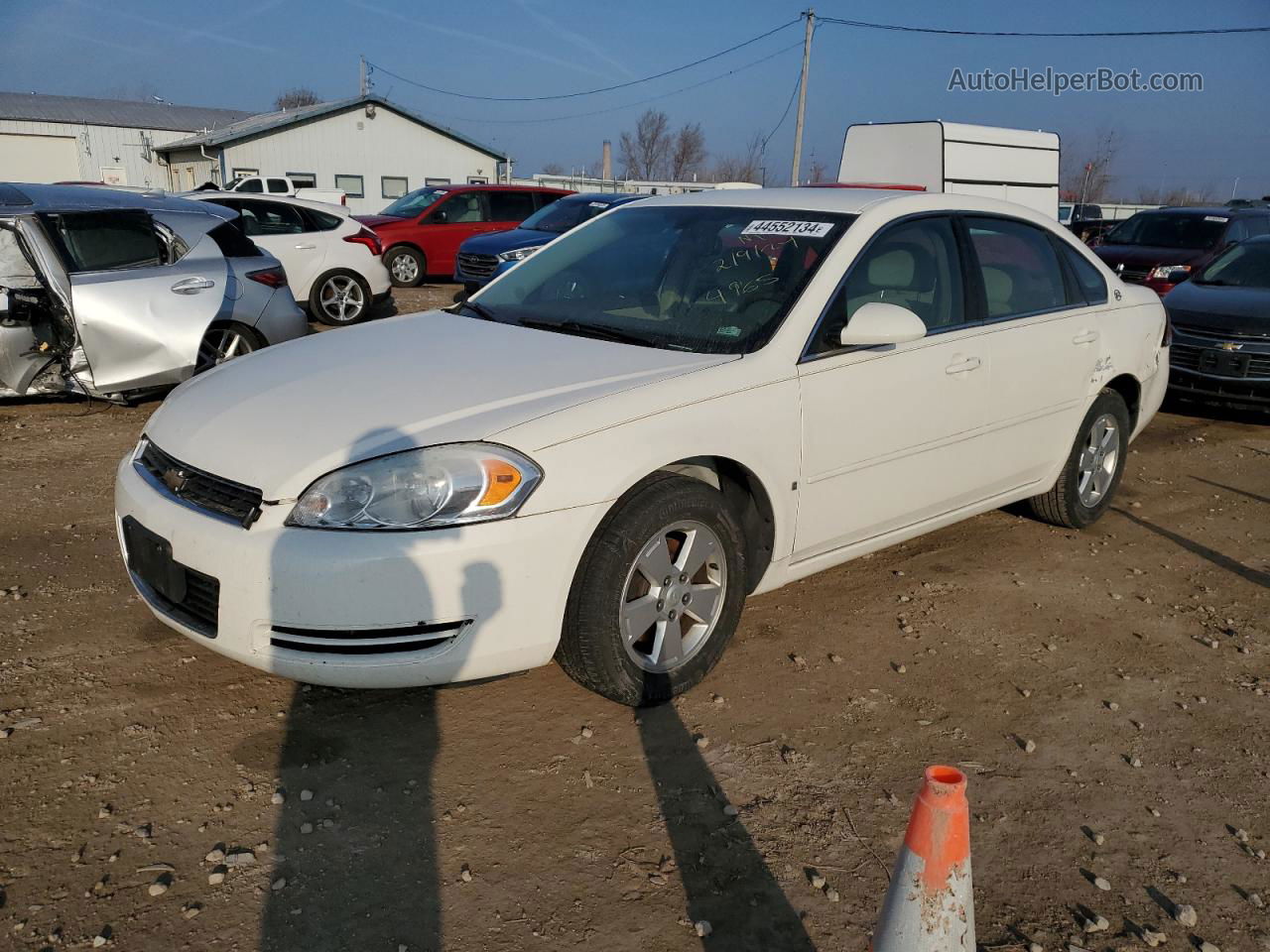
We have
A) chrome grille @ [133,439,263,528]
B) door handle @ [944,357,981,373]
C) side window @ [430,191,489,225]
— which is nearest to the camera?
chrome grille @ [133,439,263,528]

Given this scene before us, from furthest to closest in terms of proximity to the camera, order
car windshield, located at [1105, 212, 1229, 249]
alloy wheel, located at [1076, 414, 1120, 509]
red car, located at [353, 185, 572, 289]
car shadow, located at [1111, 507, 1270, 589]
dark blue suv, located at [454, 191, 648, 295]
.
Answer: red car, located at [353, 185, 572, 289] → dark blue suv, located at [454, 191, 648, 295] → car windshield, located at [1105, 212, 1229, 249] → alloy wheel, located at [1076, 414, 1120, 509] → car shadow, located at [1111, 507, 1270, 589]

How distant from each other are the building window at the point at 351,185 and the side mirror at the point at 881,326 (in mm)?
33692

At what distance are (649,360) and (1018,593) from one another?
216cm

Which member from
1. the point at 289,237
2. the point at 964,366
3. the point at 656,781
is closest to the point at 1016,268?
the point at 964,366

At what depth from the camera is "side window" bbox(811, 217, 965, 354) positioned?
3650mm

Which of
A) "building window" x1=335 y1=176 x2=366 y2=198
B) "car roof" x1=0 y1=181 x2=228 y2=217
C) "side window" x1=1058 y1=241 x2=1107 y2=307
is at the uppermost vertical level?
"building window" x1=335 y1=176 x2=366 y2=198

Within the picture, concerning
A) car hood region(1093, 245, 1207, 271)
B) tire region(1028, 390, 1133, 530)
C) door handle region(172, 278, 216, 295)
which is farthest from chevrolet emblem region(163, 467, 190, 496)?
car hood region(1093, 245, 1207, 271)

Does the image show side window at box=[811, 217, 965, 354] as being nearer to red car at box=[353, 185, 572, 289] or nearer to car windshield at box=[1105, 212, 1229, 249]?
car windshield at box=[1105, 212, 1229, 249]

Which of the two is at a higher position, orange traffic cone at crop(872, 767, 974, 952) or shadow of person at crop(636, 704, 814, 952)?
orange traffic cone at crop(872, 767, 974, 952)

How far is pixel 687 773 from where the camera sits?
9.58 ft

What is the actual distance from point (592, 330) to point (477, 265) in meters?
10.3

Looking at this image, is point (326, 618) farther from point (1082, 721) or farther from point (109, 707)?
point (1082, 721)

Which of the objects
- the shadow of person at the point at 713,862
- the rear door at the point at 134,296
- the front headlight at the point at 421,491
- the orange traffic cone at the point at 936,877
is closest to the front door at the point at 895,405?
the shadow of person at the point at 713,862

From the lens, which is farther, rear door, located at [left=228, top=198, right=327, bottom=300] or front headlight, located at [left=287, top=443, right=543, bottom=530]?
rear door, located at [left=228, top=198, right=327, bottom=300]
